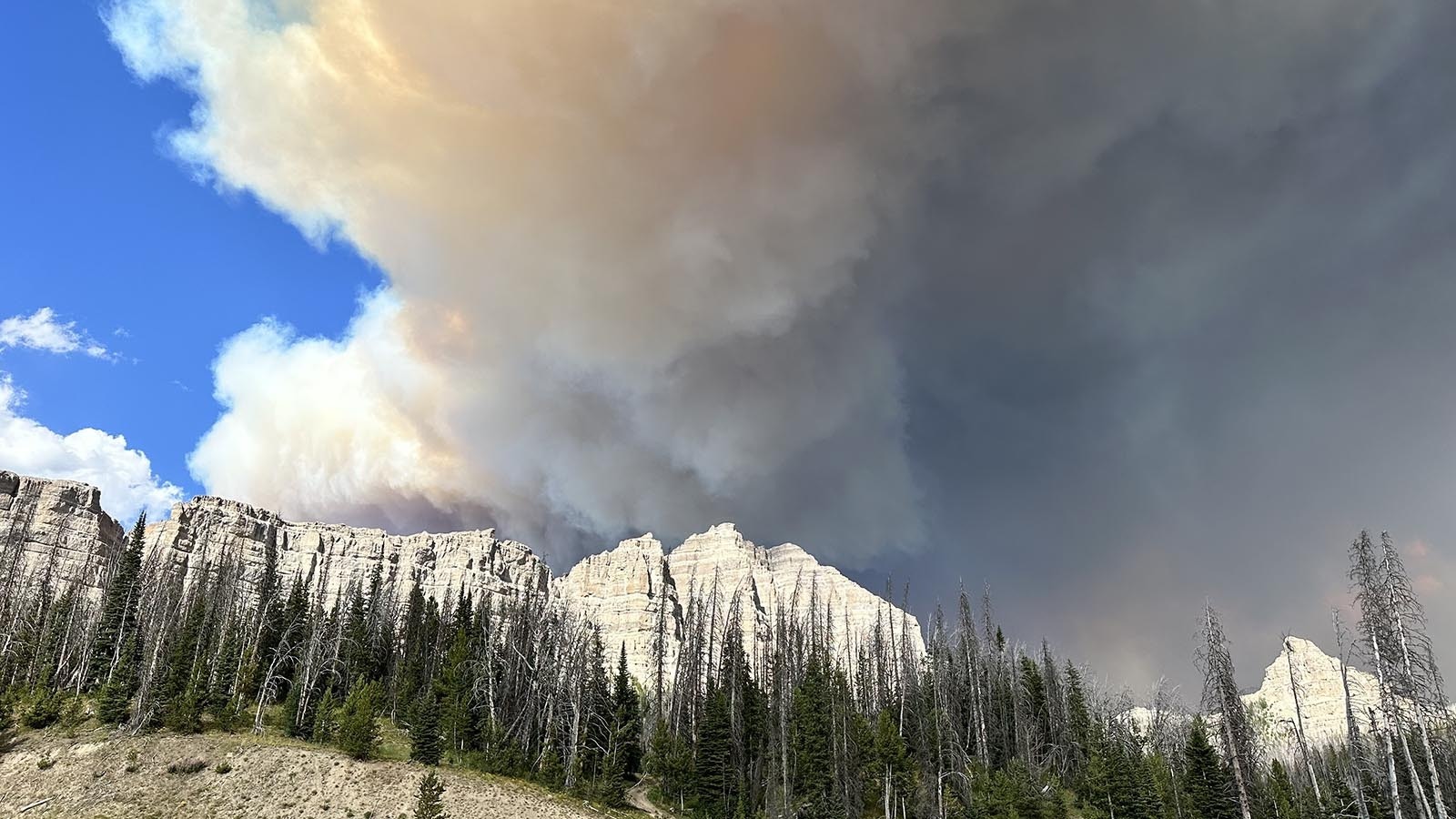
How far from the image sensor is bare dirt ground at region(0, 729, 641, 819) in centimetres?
5072

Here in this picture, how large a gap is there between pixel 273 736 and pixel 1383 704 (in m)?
72.3

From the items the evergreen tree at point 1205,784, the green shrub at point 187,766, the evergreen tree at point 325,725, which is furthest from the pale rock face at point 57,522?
the evergreen tree at point 1205,784

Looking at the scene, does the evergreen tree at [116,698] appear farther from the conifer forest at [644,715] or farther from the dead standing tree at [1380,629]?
the dead standing tree at [1380,629]

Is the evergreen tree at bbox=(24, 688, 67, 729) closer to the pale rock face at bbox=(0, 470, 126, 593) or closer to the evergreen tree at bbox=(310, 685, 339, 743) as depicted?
the evergreen tree at bbox=(310, 685, 339, 743)

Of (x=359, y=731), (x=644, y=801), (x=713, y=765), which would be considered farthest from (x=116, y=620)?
(x=713, y=765)

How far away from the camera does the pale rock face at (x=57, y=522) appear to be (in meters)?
164

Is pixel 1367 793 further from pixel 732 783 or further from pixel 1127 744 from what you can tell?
pixel 732 783

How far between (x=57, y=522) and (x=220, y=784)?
160980 mm

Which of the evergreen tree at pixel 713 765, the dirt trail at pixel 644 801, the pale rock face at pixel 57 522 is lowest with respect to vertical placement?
the dirt trail at pixel 644 801

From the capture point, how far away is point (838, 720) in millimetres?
78500

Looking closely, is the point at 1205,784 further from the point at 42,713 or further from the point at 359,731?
the point at 42,713

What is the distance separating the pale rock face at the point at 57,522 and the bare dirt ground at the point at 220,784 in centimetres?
12766

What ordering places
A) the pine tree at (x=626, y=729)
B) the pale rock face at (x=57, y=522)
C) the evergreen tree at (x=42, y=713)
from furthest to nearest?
the pale rock face at (x=57, y=522) → the pine tree at (x=626, y=729) → the evergreen tree at (x=42, y=713)

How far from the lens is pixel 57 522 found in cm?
17325
